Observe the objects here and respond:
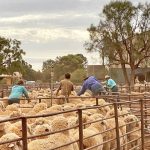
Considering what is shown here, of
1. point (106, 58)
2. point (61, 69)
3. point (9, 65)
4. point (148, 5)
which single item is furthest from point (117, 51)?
point (61, 69)

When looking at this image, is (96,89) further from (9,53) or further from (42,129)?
(9,53)

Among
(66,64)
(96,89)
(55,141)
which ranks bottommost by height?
(55,141)

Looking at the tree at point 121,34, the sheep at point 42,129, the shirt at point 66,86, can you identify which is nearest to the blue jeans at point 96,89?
the shirt at point 66,86

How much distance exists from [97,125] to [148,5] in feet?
121

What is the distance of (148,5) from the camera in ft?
145

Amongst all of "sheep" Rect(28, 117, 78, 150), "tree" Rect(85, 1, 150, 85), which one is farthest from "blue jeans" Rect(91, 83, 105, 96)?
"tree" Rect(85, 1, 150, 85)

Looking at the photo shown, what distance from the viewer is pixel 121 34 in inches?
1775

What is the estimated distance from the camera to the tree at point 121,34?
44.3 meters

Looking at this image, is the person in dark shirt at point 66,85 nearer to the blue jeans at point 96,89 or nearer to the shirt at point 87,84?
the shirt at point 87,84

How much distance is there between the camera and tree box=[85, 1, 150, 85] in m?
44.3

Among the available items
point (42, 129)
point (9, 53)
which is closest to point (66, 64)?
point (9, 53)

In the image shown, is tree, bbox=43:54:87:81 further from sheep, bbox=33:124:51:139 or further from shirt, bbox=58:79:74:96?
sheep, bbox=33:124:51:139

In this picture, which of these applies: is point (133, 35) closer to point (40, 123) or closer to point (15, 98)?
point (15, 98)

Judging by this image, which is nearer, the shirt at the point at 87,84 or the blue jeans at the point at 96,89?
the shirt at the point at 87,84
